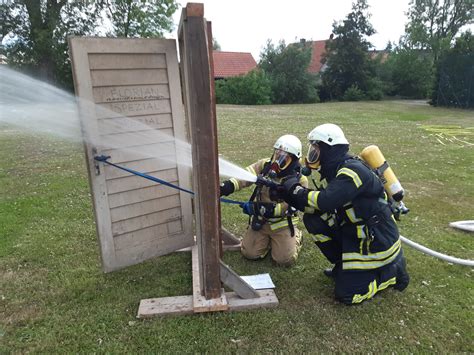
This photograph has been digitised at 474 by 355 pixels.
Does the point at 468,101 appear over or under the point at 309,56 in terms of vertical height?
under

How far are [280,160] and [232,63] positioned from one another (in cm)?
4583

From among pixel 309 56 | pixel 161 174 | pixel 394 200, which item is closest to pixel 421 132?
pixel 394 200

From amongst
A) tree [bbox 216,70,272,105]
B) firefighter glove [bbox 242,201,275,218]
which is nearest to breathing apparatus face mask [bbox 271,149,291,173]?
firefighter glove [bbox 242,201,275,218]

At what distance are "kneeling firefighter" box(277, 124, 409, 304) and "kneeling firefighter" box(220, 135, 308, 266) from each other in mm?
510

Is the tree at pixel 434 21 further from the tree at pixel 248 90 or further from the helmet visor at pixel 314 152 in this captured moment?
the helmet visor at pixel 314 152

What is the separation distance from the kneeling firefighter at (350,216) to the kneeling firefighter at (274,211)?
510 mm

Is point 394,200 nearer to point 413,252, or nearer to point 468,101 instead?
point 413,252

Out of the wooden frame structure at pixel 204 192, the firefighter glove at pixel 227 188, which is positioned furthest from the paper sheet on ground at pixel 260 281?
the firefighter glove at pixel 227 188

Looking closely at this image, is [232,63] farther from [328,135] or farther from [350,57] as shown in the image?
[328,135]

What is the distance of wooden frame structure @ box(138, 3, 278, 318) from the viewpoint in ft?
10.1

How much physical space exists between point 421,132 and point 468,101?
14.8m

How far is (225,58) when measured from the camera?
48250 mm

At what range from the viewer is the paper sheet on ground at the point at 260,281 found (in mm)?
4105

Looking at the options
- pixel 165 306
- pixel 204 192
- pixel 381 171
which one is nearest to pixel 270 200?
pixel 381 171
